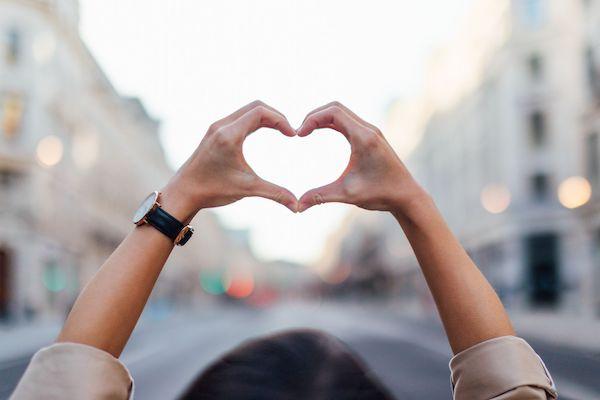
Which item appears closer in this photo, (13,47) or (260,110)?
(260,110)

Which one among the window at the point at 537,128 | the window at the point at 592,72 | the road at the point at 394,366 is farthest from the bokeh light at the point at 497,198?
the road at the point at 394,366

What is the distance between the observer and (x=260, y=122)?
4.89 feet

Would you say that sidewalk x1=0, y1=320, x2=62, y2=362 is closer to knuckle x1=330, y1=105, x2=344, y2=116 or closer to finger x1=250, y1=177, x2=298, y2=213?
finger x1=250, y1=177, x2=298, y2=213

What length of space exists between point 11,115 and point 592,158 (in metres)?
24.5

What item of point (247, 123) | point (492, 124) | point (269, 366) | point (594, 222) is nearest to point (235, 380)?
point (269, 366)

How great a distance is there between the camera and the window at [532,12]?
3744 centimetres

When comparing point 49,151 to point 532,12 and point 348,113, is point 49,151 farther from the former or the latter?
point 348,113

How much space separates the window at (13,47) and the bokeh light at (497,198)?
24.4 metres

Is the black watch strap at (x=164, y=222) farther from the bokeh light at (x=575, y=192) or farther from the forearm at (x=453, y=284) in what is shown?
the bokeh light at (x=575, y=192)

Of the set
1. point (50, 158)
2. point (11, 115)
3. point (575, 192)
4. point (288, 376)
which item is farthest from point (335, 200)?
point (50, 158)

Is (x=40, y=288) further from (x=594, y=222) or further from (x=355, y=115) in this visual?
(x=355, y=115)

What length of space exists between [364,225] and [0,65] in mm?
83195

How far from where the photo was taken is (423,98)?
64.9 meters

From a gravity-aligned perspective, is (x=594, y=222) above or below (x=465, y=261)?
below
